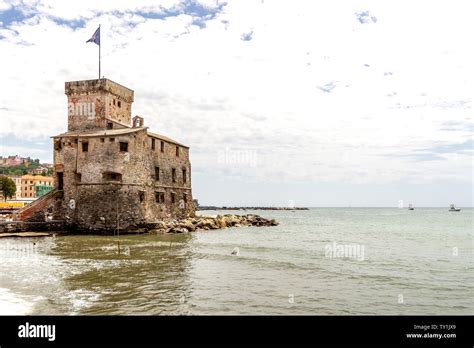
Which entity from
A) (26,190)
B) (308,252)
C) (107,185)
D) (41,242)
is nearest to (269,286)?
(308,252)

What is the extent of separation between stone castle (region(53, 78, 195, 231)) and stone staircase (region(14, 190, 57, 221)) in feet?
2.70

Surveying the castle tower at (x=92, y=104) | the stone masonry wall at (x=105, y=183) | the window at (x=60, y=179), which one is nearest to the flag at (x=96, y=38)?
the castle tower at (x=92, y=104)

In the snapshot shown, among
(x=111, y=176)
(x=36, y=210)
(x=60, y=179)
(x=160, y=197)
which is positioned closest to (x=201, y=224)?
(x=160, y=197)

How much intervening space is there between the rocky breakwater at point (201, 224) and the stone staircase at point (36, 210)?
11.2m

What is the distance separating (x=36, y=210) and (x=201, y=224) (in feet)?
62.4

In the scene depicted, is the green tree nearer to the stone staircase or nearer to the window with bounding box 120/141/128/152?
the stone staircase

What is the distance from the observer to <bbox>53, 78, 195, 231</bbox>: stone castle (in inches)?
1677

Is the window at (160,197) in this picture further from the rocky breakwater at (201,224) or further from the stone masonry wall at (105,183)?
the rocky breakwater at (201,224)

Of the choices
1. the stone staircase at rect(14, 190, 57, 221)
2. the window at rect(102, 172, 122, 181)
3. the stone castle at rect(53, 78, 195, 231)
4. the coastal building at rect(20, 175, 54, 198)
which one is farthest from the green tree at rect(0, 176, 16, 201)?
the window at rect(102, 172, 122, 181)

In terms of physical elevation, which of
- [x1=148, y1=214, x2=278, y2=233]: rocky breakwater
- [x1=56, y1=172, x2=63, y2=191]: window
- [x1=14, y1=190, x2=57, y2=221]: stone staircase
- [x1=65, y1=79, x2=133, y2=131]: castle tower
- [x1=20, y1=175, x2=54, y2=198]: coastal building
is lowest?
[x1=148, y1=214, x2=278, y2=233]: rocky breakwater

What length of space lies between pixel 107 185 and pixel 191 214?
16589 millimetres
